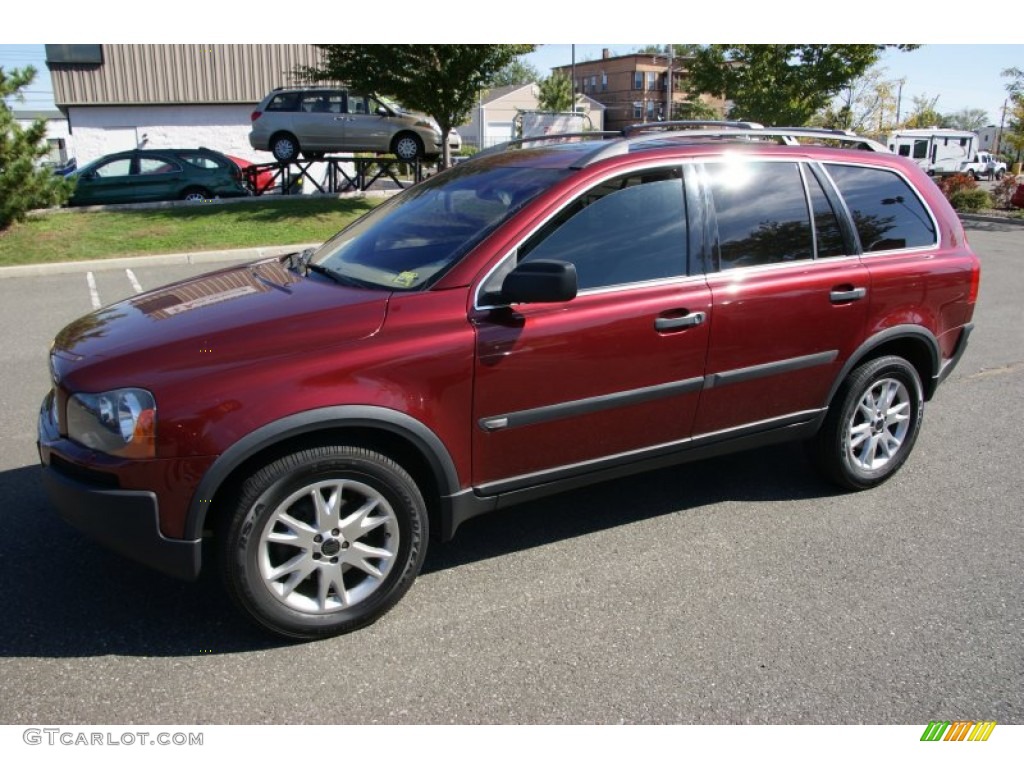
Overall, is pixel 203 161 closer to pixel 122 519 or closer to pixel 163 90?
pixel 163 90

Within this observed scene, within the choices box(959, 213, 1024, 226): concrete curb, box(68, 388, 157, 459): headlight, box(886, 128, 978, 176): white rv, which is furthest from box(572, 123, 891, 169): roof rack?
box(886, 128, 978, 176): white rv

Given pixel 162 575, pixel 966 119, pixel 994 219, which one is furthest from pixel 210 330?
pixel 966 119

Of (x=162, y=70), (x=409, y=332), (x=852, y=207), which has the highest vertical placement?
(x=162, y=70)

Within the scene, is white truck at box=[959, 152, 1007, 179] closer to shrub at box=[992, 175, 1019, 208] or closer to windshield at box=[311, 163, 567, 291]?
shrub at box=[992, 175, 1019, 208]

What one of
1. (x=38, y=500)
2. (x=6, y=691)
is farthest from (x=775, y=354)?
(x=38, y=500)

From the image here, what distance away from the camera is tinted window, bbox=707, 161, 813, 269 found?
3.82m

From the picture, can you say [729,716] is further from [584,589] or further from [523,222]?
[523,222]

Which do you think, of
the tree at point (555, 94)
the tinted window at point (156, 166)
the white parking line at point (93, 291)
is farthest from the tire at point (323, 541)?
the tree at point (555, 94)

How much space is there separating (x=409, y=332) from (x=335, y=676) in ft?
4.09

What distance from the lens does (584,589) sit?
347cm

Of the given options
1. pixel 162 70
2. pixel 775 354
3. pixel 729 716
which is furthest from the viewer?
pixel 162 70

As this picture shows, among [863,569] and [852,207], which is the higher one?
[852,207]

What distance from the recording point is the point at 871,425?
4.43 metres

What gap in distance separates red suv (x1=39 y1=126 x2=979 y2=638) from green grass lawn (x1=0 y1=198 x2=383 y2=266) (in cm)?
1015
